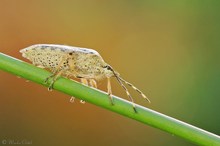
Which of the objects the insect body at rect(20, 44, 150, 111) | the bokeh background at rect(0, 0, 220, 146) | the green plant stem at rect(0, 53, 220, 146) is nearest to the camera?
the green plant stem at rect(0, 53, 220, 146)

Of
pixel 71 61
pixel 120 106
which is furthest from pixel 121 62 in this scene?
pixel 120 106

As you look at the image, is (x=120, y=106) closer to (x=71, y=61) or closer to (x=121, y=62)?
(x=71, y=61)

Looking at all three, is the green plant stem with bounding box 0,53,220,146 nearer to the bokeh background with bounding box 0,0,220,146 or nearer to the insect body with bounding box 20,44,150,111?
the insect body with bounding box 20,44,150,111

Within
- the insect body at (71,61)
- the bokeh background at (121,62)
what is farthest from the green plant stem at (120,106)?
the bokeh background at (121,62)

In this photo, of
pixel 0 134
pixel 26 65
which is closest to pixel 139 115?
pixel 26 65

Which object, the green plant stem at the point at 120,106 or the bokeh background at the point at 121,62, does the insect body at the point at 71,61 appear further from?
the bokeh background at the point at 121,62

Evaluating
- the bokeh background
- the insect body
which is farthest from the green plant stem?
the bokeh background

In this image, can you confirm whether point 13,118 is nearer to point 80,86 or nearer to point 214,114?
point 214,114
